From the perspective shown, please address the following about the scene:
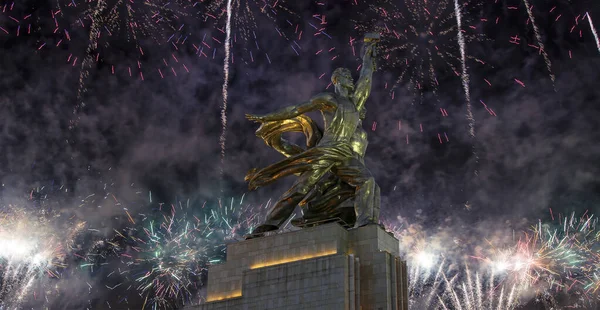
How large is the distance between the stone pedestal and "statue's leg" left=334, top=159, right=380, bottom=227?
707mm

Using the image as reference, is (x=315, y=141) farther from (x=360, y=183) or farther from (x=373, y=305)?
(x=373, y=305)

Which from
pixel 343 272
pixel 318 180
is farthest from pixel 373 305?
pixel 318 180

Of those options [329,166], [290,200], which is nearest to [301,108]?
[329,166]

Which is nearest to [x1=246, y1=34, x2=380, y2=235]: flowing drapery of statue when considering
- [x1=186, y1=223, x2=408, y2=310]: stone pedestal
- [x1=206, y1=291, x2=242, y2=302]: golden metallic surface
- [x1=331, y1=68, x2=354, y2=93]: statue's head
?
[x1=331, y1=68, x2=354, y2=93]: statue's head

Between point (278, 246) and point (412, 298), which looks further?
point (412, 298)

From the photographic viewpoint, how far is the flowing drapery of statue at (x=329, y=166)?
27.4 metres

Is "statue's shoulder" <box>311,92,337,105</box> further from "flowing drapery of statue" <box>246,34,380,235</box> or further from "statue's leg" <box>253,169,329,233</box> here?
"statue's leg" <box>253,169,329,233</box>

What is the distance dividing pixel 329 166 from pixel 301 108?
259cm

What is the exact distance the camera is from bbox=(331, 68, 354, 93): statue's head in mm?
28922

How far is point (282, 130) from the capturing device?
29.5 meters

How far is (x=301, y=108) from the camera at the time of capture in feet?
93.4

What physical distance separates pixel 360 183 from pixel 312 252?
3167mm

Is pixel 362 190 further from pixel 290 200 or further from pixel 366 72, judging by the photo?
pixel 366 72

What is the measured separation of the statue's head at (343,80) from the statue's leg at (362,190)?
120 inches
